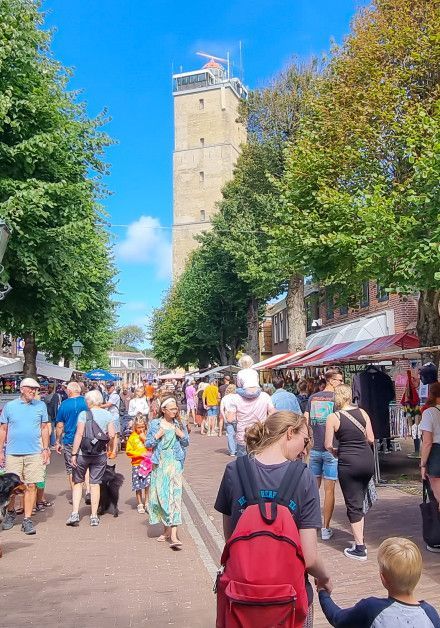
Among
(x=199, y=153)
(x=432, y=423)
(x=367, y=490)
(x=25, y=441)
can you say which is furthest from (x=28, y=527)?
(x=199, y=153)

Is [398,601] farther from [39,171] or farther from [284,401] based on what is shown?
[39,171]

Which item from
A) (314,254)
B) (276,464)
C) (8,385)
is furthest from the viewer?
(8,385)

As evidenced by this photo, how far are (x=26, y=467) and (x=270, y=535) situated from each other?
650 centimetres

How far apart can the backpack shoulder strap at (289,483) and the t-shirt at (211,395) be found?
65.8 ft

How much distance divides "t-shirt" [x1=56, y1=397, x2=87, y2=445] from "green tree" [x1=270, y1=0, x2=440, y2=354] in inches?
214

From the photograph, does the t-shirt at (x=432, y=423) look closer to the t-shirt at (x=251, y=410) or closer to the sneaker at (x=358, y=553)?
the sneaker at (x=358, y=553)

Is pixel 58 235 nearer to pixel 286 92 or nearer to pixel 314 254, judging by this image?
pixel 314 254

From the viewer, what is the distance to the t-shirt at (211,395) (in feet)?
76.1

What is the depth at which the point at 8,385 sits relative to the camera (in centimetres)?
3178

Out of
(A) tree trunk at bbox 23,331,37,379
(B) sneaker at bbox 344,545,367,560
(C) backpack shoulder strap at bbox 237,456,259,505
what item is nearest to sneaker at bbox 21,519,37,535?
(B) sneaker at bbox 344,545,367,560

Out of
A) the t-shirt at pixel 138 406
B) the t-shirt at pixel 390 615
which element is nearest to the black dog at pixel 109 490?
the t-shirt at pixel 138 406

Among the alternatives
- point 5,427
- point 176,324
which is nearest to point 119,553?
point 5,427

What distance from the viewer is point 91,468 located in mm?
9086

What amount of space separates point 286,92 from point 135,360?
12559cm
